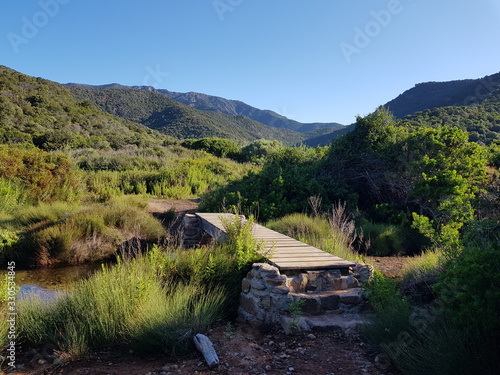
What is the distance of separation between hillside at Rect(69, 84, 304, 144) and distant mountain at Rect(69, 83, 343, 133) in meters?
10.4

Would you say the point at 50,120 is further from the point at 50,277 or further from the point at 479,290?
the point at 479,290

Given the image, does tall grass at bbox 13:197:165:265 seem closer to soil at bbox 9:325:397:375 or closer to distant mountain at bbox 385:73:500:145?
soil at bbox 9:325:397:375

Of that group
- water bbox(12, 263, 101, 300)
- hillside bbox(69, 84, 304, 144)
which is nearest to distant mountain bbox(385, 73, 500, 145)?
water bbox(12, 263, 101, 300)

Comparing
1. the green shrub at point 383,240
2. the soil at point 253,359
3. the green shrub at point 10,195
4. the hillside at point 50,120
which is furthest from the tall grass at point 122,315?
the hillside at point 50,120

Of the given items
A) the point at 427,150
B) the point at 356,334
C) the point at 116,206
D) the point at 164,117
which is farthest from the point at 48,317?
the point at 164,117

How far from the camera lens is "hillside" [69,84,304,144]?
154 feet

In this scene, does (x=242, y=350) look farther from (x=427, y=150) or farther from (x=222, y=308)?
(x=427, y=150)

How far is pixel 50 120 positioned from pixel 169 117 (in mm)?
21912

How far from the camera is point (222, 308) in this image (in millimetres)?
4238

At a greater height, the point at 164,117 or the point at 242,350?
the point at 164,117

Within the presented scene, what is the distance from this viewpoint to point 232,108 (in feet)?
278

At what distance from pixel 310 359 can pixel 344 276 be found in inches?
58.2

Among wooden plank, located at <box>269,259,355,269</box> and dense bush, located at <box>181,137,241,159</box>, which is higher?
dense bush, located at <box>181,137,241,159</box>

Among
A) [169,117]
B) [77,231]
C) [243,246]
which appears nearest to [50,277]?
[77,231]
